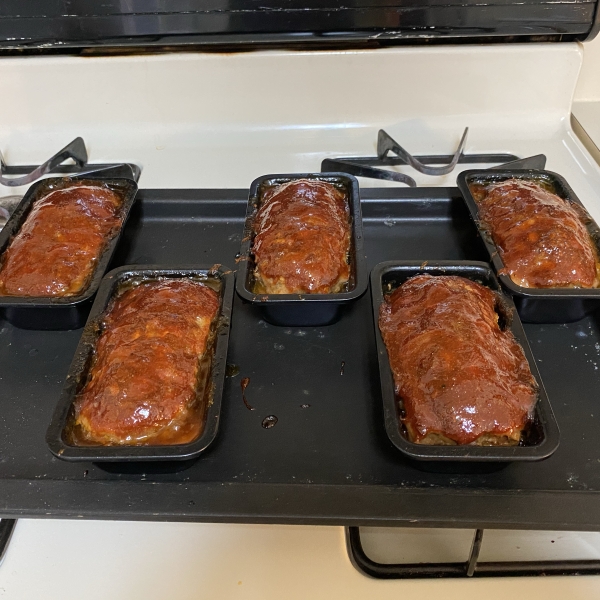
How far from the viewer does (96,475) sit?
98 cm

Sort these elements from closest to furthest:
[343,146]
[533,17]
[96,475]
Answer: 1. [96,475]
2. [533,17]
3. [343,146]

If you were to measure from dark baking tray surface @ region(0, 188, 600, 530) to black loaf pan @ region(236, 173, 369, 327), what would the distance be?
0.04 meters

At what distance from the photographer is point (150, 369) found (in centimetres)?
102

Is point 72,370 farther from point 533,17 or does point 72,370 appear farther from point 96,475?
point 533,17

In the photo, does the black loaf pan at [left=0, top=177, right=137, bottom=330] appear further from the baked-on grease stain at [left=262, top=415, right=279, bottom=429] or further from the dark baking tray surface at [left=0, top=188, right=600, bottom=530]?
the baked-on grease stain at [left=262, top=415, right=279, bottom=429]

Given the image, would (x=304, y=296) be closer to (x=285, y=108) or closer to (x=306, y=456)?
(x=306, y=456)

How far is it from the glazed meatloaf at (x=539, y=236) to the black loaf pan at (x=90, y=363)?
2.36ft

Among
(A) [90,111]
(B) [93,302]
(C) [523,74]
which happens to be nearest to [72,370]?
(B) [93,302]

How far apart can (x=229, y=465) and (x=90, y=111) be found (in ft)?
4.24

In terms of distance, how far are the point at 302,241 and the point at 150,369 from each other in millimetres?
495

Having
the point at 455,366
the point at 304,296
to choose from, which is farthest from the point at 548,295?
the point at 304,296

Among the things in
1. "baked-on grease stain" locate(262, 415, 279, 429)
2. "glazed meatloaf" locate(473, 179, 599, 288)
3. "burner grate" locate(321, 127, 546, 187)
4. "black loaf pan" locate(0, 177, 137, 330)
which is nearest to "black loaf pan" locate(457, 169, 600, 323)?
"glazed meatloaf" locate(473, 179, 599, 288)

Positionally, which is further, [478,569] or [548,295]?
[548,295]

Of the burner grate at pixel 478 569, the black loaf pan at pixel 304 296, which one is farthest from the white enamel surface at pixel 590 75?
the burner grate at pixel 478 569
